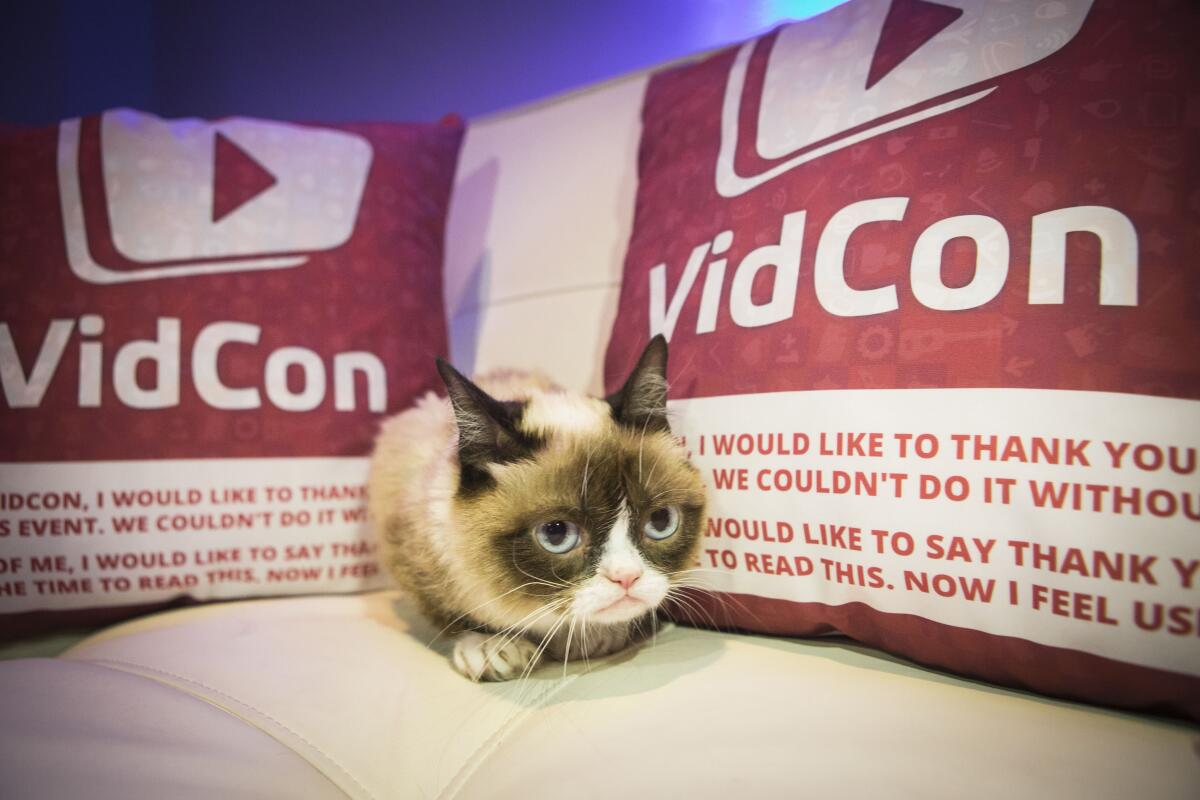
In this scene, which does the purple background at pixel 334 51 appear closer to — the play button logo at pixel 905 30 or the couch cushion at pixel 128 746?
the play button logo at pixel 905 30

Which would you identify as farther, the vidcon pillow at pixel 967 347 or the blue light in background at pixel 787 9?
the blue light in background at pixel 787 9

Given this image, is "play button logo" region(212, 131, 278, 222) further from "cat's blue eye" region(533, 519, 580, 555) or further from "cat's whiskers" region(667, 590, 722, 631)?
"cat's whiskers" region(667, 590, 722, 631)

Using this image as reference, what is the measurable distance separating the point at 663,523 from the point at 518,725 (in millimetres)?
257

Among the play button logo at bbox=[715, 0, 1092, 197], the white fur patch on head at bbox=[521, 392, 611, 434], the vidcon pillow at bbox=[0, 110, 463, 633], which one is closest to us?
the play button logo at bbox=[715, 0, 1092, 197]

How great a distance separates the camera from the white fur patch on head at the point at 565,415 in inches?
27.8

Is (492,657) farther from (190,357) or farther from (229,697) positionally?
(190,357)

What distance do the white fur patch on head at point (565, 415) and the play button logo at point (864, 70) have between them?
12.9 inches

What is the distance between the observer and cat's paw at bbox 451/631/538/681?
25.8 inches

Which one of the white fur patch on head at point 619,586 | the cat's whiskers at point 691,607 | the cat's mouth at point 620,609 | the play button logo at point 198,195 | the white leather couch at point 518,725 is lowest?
the white leather couch at point 518,725

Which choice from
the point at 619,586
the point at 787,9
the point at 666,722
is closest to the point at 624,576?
the point at 619,586

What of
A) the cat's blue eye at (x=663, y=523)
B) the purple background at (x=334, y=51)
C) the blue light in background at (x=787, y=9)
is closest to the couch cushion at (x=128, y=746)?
the cat's blue eye at (x=663, y=523)

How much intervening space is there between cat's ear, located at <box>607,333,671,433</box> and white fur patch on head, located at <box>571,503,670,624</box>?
0.46 feet

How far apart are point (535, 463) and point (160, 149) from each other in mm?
806

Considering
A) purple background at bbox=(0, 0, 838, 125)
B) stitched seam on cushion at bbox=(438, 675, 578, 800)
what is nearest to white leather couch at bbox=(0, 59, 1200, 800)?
stitched seam on cushion at bbox=(438, 675, 578, 800)
